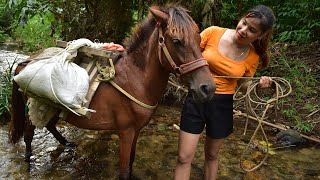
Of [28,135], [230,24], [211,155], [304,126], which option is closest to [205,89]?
[211,155]

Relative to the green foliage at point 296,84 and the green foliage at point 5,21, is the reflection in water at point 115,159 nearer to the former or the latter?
the green foliage at point 296,84

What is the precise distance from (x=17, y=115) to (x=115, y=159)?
3.93 ft

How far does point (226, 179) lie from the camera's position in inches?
140

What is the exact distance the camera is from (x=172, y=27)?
235 cm

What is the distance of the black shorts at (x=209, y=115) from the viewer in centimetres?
258

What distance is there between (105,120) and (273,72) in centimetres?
431

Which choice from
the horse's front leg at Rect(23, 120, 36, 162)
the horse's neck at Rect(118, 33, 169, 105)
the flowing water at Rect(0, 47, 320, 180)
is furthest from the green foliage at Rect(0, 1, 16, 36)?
the horse's neck at Rect(118, 33, 169, 105)

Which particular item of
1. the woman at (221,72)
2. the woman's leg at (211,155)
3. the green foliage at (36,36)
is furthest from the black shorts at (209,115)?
the green foliage at (36,36)

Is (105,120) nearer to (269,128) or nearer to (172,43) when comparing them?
(172,43)

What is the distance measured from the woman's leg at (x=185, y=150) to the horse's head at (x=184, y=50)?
0.42 meters

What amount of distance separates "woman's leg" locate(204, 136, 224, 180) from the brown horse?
23.0 inches

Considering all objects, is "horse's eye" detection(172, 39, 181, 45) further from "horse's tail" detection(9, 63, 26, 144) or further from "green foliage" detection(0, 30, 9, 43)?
"green foliage" detection(0, 30, 9, 43)

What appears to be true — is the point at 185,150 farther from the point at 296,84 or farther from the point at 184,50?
the point at 296,84

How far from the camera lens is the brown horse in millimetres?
2330
